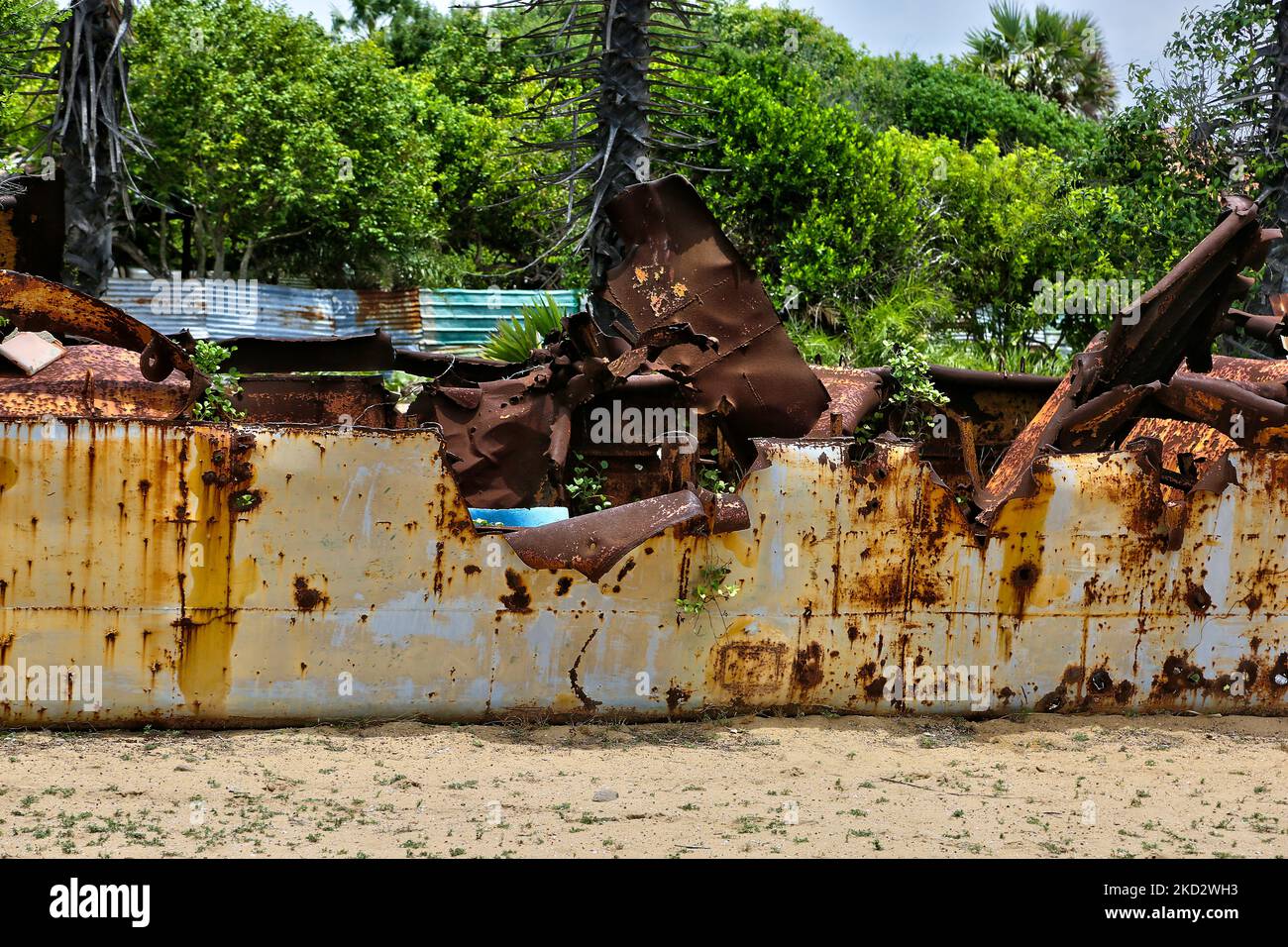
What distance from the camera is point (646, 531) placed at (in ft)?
14.2

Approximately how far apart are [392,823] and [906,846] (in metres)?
1.41

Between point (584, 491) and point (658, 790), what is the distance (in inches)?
58.0

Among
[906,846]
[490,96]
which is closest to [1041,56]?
[490,96]

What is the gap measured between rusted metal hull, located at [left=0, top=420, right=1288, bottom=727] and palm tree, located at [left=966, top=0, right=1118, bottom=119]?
35.1 m

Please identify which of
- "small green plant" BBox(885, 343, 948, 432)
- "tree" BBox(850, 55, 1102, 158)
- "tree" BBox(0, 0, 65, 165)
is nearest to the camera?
"small green plant" BBox(885, 343, 948, 432)

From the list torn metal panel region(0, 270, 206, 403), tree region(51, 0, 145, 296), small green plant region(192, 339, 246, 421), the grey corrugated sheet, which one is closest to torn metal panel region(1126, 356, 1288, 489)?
small green plant region(192, 339, 246, 421)

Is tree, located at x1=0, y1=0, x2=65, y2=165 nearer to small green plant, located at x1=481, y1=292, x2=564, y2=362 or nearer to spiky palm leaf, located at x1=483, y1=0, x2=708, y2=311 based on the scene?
small green plant, located at x1=481, y1=292, x2=564, y2=362

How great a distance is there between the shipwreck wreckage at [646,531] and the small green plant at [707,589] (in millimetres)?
15

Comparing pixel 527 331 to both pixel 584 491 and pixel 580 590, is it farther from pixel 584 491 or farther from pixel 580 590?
pixel 580 590

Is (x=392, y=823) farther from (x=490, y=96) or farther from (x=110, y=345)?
(x=490, y=96)

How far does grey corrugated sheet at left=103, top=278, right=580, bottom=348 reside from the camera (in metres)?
21.1

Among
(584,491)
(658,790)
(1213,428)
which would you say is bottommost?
(658,790)

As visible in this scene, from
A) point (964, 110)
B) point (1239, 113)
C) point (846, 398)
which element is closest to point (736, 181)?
point (1239, 113)

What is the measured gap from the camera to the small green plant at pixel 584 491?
Result: 5031 millimetres
